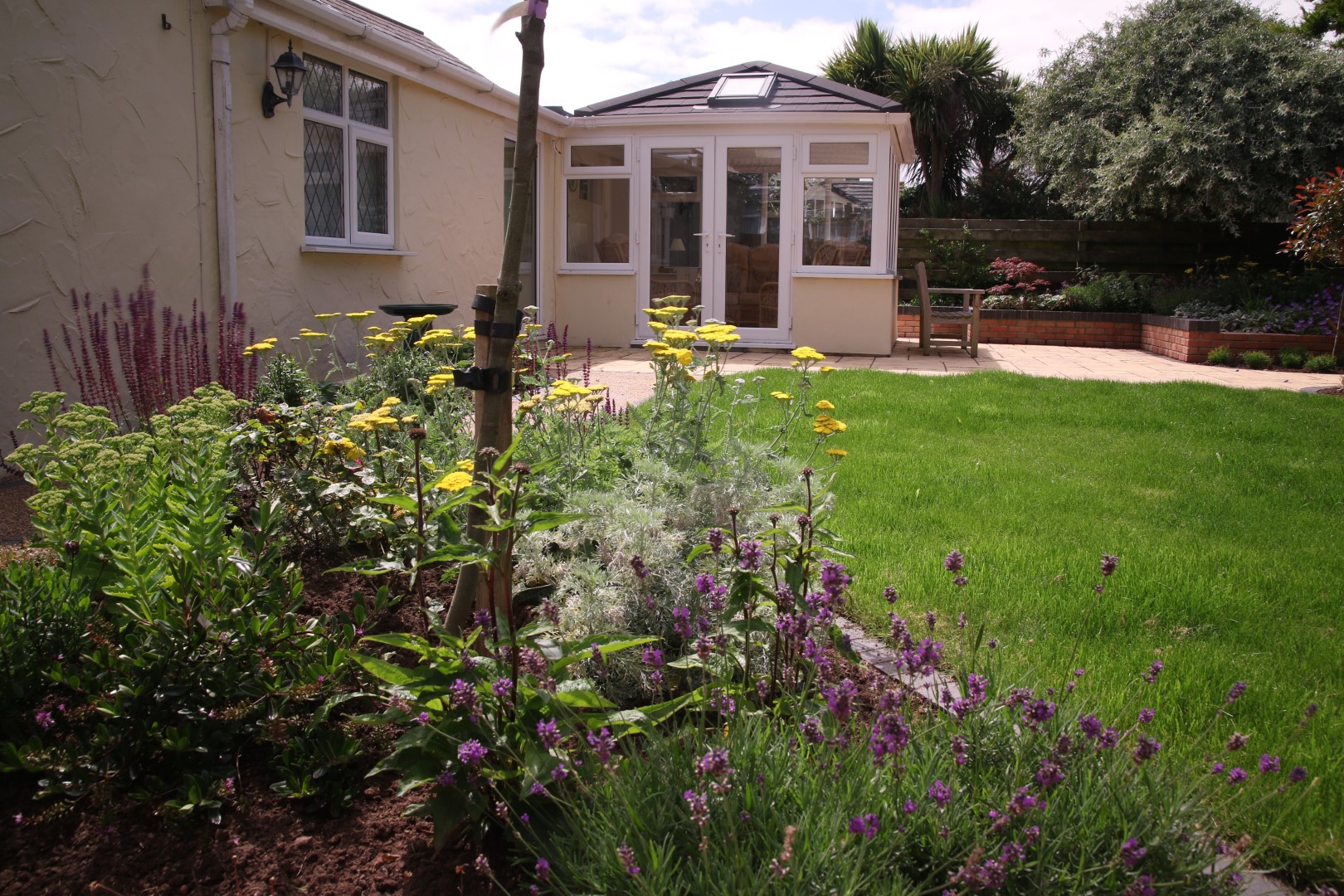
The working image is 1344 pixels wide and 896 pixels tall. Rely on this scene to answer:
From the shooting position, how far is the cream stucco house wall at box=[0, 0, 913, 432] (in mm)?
5418

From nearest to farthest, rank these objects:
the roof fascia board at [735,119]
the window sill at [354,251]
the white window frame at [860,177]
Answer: the window sill at [354,251]
the roof fascia board at [735,119]
the white window frame at [860,177]

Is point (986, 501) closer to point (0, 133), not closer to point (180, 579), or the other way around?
point (180, 579)

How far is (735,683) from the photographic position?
207cm

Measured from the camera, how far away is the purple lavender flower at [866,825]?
4.11 feet

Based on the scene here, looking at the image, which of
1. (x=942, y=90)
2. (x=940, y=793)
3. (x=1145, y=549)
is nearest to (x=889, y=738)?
(x=940, y=793)

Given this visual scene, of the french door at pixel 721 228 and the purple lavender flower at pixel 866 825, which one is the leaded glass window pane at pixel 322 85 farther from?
the purple lavender flower at pixel 866 825

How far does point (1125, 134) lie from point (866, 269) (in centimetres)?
631

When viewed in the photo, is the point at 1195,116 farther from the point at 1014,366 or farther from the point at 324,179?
the point at 324,179

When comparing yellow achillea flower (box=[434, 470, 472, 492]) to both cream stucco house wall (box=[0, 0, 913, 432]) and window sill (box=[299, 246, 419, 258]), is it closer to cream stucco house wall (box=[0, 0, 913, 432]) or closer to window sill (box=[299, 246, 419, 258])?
cream stucco house wall (box=[0, 0, 913, 432])

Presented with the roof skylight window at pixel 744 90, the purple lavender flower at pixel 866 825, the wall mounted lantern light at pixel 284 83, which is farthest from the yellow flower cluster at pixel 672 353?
the roof skylight window at pixel 744 90

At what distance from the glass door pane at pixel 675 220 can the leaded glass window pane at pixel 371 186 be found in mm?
4363

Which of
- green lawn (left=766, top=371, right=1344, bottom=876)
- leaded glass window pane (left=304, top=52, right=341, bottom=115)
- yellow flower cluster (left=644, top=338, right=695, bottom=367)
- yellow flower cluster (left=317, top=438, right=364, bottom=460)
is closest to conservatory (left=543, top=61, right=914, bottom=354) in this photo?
leaded glass window pane (left=304, top=52, right=341, bottom=115)

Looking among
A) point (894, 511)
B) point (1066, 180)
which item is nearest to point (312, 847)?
point (894, 511)

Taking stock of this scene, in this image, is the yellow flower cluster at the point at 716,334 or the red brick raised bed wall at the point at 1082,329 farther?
the red brick raised bed wall at the point at 1082,329
